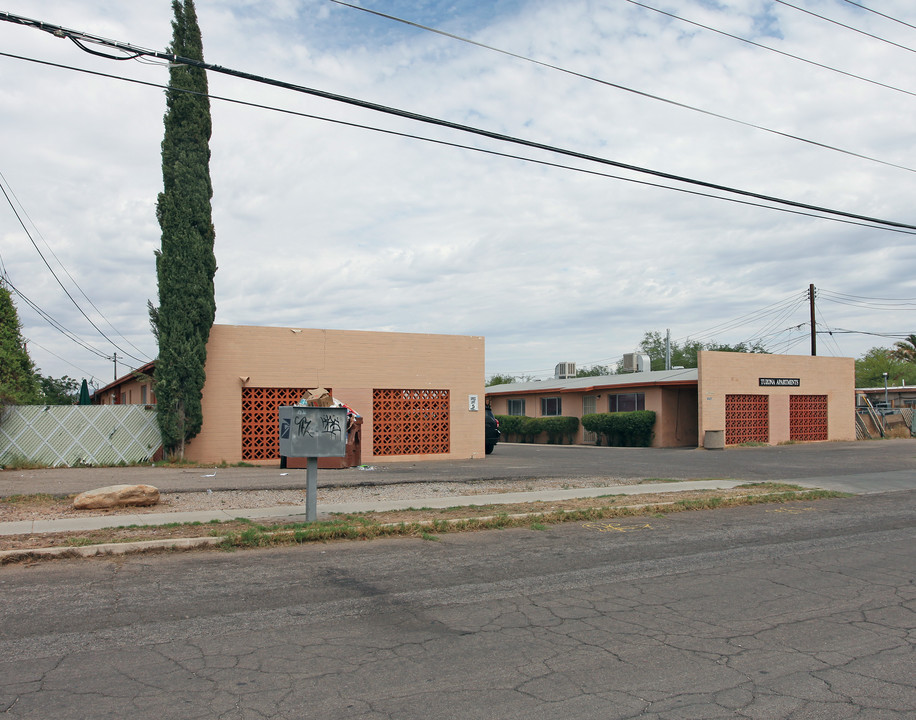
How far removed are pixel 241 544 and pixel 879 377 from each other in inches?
2759

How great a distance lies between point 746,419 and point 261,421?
21.4m

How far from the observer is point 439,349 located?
23766 millimetres

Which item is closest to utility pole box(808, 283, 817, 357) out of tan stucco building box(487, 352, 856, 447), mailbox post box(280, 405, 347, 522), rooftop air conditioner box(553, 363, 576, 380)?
tan stucco building box(487, 352, 856, 447)

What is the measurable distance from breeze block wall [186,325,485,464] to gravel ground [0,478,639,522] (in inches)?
290

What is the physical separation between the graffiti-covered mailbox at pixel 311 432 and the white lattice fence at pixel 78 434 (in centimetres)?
1159

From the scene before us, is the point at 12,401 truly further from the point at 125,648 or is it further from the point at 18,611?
the point at 125,648

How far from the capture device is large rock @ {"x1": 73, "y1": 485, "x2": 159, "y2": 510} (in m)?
11.1

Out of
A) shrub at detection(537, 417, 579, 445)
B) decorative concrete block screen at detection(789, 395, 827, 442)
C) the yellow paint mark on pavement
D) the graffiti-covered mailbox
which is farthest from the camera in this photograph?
shrub at detection(537, 417, 579, 445)

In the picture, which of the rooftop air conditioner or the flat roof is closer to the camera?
the flat roof

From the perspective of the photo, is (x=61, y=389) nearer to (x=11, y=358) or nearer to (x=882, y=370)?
(x=11, y=358)

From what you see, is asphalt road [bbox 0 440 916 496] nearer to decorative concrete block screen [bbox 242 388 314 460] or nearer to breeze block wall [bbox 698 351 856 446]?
decorative concrete block screen [bbox 242 388 314 460]

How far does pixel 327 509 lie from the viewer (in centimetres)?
1143

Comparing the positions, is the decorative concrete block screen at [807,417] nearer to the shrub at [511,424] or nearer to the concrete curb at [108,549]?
the shrub at [511,424]

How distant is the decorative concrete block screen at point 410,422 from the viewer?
22922 millimetres
